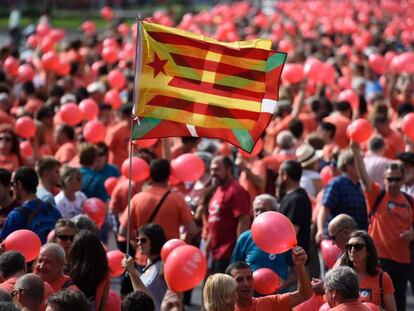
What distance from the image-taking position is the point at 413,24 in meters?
31.7

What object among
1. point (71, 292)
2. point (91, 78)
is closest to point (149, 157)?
point (71, 292)

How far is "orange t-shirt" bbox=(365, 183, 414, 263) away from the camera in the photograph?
10156 mm

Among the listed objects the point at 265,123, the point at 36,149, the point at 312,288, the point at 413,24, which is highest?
the point at 265,123

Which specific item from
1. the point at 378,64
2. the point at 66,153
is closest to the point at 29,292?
the point at 66,153

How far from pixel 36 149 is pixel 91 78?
27.8ft

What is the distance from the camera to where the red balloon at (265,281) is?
8.67m

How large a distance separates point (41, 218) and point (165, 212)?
1276 millimetres

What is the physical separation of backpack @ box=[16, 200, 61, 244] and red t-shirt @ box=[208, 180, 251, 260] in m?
1.75

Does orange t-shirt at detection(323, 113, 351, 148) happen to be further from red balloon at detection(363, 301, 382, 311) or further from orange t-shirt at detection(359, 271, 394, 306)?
red balloon at detection(363, 301, 382, 311)

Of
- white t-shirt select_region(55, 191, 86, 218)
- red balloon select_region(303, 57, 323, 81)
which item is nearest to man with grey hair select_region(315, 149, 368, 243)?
white t-shirt select_region(55, 191, 86, 218)

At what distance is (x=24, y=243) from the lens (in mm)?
8297

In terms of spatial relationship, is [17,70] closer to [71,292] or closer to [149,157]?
[149,157]

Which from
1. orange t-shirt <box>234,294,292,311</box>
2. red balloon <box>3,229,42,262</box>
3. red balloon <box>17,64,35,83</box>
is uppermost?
orange t-shirt <box>234,294,292,311</box>

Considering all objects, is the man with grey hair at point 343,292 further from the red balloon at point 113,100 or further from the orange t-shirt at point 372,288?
the red balloon at point 113,100
